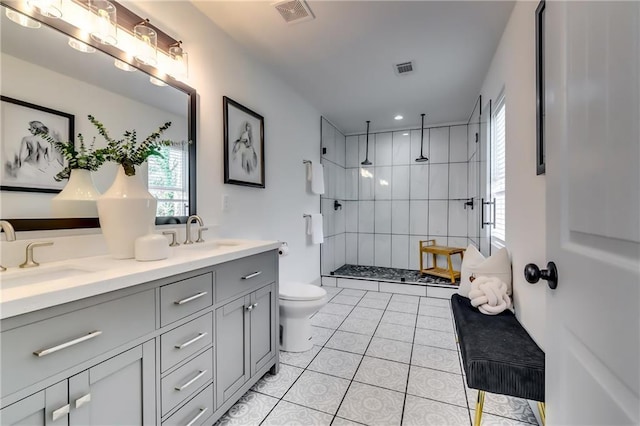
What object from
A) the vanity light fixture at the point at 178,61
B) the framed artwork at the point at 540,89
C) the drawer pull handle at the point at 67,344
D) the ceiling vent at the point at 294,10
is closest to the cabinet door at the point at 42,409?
the drawer pull handle at the point at 67,344

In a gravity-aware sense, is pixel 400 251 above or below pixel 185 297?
below

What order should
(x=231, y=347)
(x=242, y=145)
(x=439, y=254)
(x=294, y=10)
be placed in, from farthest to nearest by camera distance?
(x=439, y=254)
(x=242, y=145)
(x=294, y=10)
(x=231, y=347)

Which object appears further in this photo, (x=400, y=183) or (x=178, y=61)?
(x=400, y=183)

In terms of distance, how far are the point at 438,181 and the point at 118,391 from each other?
14.2 feet

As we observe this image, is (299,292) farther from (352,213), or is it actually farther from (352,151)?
(352,151)

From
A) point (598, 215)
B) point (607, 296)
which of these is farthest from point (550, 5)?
point (607, 296)

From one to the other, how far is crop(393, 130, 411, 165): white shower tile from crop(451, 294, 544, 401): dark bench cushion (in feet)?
10.8

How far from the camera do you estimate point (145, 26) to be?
151 cm

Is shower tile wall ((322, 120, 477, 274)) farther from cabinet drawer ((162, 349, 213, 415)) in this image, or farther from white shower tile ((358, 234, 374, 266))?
cabinet drawer ((162, 349, 213, 415))

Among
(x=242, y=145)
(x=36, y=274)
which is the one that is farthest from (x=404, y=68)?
(x=36, y=274)

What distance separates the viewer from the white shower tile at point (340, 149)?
445cm

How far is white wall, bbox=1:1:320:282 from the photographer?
1855 mm

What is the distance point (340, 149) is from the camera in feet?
15.0

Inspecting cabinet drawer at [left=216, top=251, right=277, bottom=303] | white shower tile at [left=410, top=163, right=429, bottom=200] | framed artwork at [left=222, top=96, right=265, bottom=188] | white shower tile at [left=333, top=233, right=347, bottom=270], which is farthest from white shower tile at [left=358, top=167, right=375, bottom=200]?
cabinet drawer at [left=216, top=251, right=277, bottom=303]
